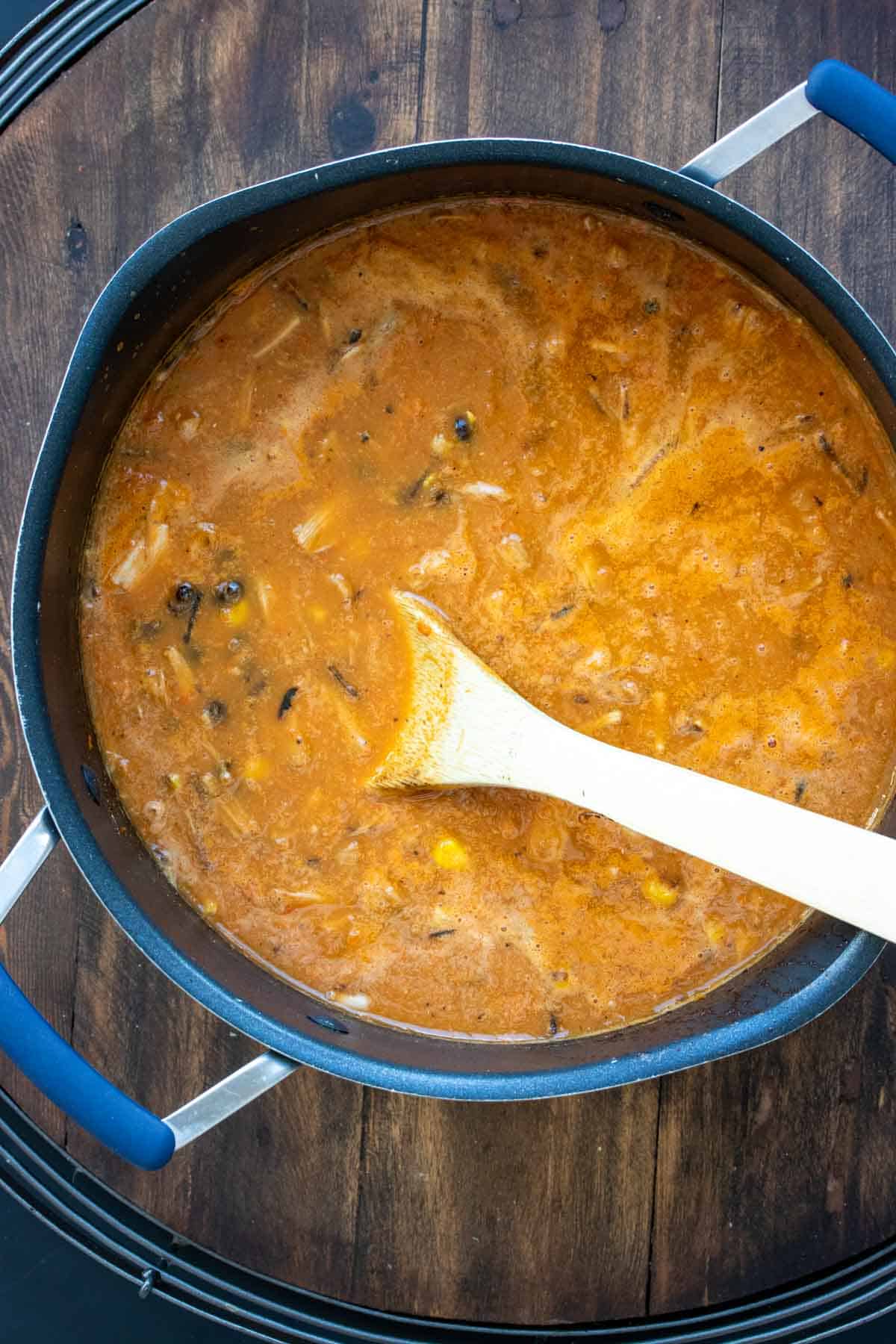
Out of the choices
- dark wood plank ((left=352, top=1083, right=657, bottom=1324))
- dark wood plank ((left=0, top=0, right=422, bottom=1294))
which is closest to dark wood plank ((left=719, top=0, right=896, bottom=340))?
dark wood plank ((left=0, top=0, right=422, bottom=1294))

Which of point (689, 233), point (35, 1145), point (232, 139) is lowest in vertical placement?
point (35, 1145)

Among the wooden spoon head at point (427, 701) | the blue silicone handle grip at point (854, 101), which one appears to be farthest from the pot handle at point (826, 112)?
the wooden spoon head at point (427, 701)

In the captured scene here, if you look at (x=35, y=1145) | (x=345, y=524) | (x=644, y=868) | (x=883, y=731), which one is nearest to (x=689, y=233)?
(x=345, y=524)

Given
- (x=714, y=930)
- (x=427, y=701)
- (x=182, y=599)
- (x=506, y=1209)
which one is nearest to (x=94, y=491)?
(x=182, y=599)

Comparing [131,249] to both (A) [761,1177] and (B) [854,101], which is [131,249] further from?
(A) [761,1177]

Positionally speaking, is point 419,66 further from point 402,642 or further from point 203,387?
point 402,642

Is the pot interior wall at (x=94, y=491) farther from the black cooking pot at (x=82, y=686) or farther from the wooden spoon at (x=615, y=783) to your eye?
the wooden spoon at (x=615, y=783)
